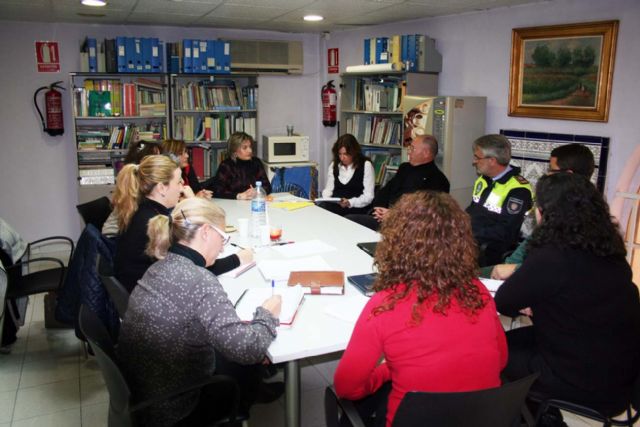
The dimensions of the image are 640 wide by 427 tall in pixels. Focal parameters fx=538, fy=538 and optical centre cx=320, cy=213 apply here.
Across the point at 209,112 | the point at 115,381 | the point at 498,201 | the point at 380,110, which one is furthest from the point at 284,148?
the point at 115,381

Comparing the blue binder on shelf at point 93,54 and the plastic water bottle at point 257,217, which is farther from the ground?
the blue binder on shelf at point 93,54

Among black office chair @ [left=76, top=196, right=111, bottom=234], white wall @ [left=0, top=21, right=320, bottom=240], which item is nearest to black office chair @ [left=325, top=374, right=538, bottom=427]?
black office chair @ [left=76, top=196, right=111, bottom=234]

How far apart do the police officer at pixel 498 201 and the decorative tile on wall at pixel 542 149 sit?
1001 mm

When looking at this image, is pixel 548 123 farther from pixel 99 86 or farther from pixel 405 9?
pixel 99 86

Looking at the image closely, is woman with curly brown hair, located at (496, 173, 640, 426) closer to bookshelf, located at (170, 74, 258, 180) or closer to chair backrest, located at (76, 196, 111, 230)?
chair backrest, located at (76, 196, 111, 230)

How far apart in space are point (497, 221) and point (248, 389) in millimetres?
2112

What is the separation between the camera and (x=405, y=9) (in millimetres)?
4934

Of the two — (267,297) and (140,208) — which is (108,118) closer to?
(140,208)

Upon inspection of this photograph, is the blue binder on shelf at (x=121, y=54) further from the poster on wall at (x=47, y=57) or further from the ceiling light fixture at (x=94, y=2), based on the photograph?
the ceiling light fixture at (x=94, y=2)

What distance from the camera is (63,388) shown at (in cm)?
306

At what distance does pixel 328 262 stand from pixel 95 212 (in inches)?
70.3

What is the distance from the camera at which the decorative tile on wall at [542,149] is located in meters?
4.14

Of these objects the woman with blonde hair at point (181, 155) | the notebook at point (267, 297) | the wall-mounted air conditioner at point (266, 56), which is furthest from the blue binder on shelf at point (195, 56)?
the notebook at point (267, 297)

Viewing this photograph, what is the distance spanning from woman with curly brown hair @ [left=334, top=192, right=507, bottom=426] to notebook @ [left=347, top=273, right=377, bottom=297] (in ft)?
2.13
